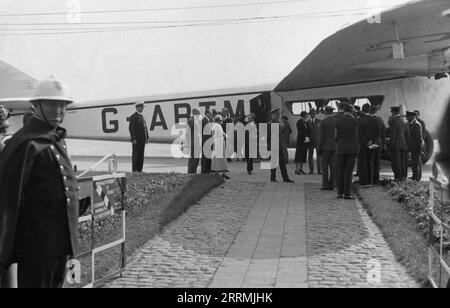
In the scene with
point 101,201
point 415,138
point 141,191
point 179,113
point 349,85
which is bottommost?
point 141,191

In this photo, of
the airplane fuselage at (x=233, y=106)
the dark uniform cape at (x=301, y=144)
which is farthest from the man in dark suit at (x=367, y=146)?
the airplane fuselage at (x=233, y=106)

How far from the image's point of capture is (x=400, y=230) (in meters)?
7.18

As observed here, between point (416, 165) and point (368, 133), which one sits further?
point (416, 165)

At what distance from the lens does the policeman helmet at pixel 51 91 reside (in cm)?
331

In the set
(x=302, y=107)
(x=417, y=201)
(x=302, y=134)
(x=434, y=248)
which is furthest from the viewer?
(x=302, y=107)

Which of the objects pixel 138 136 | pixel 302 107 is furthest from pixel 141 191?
pixel 302 107

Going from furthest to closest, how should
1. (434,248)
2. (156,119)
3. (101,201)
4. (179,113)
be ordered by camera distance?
(156,119), (179,113), (434,248), (101,201)

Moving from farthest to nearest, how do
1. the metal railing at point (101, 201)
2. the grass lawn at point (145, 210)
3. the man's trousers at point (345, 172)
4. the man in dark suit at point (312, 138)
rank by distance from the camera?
the man in dark suit at point (312, 138), the man's trousers at point (345, 172), the grass lawn at point (145, 210), the metal railing at point (101, 201)

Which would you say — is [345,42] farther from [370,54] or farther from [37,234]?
[37,234]

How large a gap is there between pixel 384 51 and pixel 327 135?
482 cm

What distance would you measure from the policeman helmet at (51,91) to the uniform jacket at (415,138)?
998 cm

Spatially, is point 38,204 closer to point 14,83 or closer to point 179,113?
point 179,113

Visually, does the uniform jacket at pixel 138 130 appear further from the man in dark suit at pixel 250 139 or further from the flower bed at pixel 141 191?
the man in dark suit at pixel 250 139

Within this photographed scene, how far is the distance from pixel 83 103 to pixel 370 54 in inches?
452
